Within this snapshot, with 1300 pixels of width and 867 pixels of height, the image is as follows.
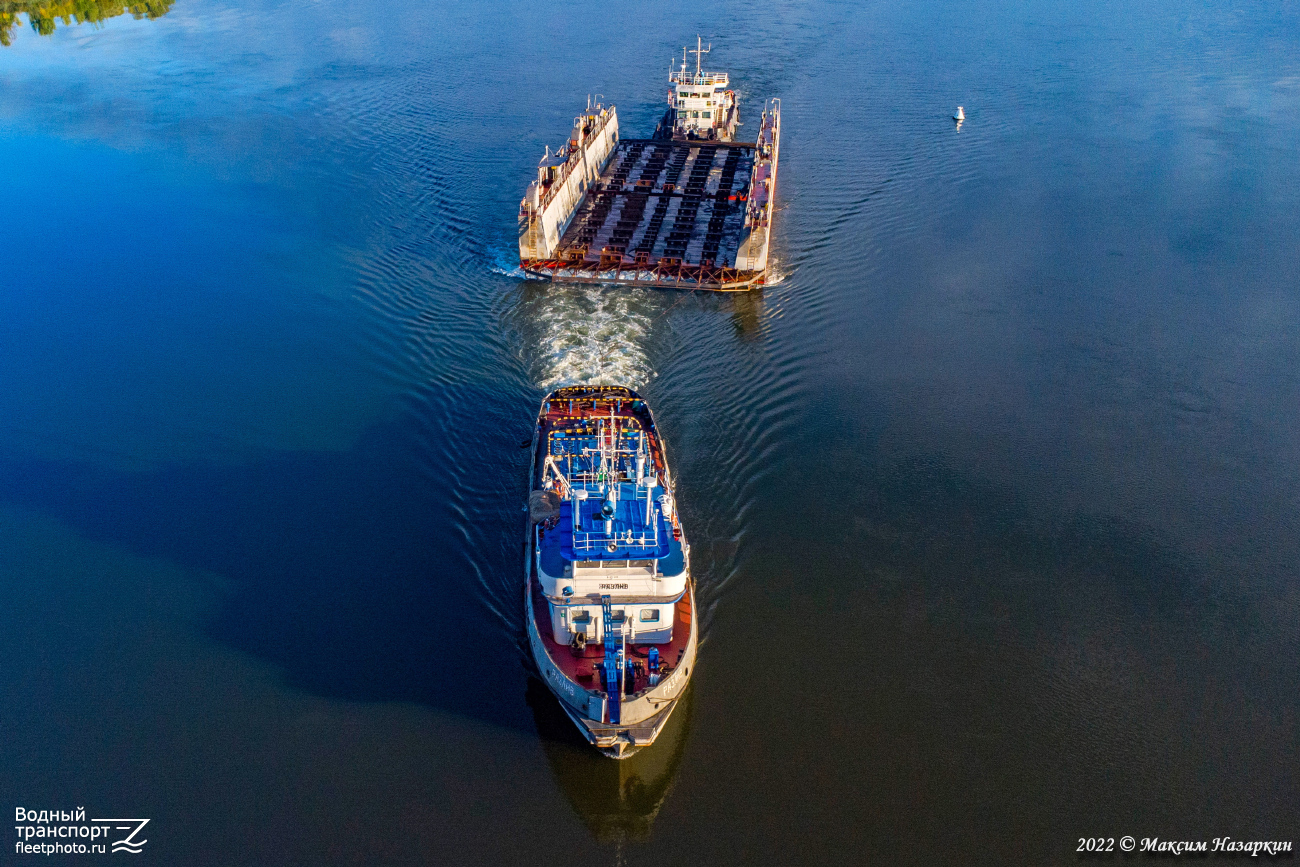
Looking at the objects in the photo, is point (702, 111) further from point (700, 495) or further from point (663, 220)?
point (700, 495)

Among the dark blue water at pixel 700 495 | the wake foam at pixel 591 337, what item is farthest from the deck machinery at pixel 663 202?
the dark blue water at pixel 700 495

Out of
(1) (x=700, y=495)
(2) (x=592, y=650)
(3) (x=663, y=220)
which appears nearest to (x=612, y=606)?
(2) (x=592, y=650)

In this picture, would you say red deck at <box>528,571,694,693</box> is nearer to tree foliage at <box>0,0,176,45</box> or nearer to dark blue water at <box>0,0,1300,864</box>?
dark blue water at <box>0,0,1300,864</box>

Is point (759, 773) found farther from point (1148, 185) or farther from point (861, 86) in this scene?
point (861, 86)

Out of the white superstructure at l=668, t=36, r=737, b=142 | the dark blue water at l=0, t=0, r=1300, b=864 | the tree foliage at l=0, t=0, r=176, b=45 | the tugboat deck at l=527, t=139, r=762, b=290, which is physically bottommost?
the dark blue water at l=0, t=0, r=1300, b=864

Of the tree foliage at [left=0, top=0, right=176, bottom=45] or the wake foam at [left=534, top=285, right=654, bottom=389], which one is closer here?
the wake foam at [left=534, top=285, right=654, bottom=389]

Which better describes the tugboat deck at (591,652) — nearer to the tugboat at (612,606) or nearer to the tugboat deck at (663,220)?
the tugboat at (612,606)

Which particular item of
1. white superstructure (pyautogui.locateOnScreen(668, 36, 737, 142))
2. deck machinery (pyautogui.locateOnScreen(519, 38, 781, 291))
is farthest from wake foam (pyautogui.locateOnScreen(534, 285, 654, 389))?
white superstructure (pyautogui.locateOnScreen(668, 36, 737, 142))

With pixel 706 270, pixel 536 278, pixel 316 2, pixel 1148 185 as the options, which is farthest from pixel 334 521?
pixel 316 2
